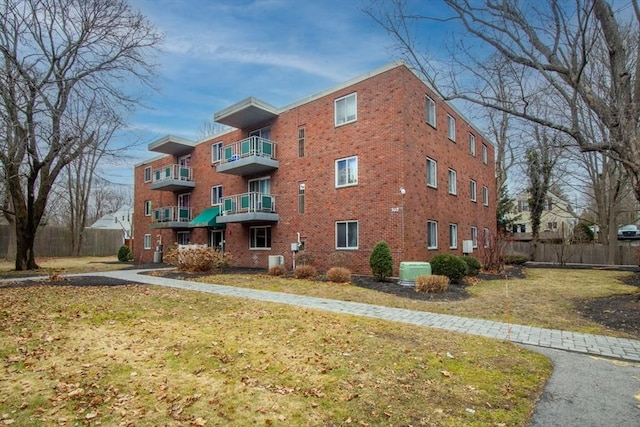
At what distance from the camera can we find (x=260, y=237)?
21188 mm

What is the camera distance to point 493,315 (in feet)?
28.2

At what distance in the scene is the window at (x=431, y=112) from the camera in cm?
1784

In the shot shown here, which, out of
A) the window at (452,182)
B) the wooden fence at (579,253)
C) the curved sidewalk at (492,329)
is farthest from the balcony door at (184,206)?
the wooden fence at (579,253)

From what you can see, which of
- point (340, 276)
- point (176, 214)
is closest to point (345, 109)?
point (340, 276)

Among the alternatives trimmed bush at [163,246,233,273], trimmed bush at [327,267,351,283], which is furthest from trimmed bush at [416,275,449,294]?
trimmed bush at [163,246,233,273]

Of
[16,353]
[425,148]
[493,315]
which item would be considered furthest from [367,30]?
[16,353]

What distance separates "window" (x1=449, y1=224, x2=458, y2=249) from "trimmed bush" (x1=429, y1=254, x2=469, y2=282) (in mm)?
5800

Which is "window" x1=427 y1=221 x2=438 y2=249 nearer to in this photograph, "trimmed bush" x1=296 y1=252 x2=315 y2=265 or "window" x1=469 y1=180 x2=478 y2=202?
"trimmed bush" x1=296 y1=252 x2=315 y2=265

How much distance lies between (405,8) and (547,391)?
10611mm

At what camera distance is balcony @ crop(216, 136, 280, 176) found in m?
19.3

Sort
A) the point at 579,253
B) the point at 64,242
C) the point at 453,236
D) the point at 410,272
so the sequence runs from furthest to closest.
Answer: the point at 64,242 < the point at 579,253 < the point at 453,236 < the point at 410,272

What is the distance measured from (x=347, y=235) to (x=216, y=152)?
12.6m

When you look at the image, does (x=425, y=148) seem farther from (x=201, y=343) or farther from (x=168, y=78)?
(x=201, y=343)

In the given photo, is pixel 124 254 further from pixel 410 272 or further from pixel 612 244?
pixel 612 244
